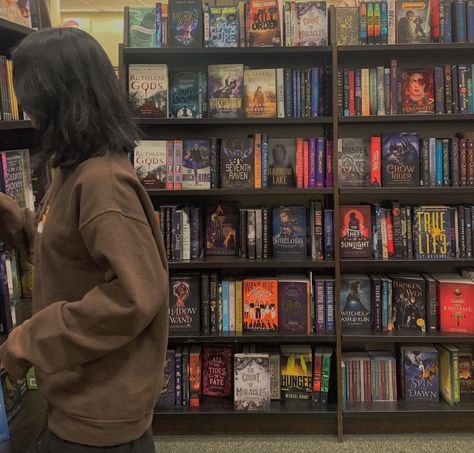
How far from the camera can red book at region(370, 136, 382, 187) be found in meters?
2.66

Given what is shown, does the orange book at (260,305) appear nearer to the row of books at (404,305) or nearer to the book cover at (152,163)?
the row of books at (404,305)

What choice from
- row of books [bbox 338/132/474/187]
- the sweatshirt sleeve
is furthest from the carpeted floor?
the sweatshirt sleeve

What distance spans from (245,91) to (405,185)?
34.4 inches

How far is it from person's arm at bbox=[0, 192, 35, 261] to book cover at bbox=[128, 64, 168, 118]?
1.39m

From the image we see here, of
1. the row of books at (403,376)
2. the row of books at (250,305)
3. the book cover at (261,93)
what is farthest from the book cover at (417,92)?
the row of books at (403,376)

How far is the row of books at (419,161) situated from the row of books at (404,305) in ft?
1.53

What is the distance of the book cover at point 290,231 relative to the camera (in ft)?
8.87

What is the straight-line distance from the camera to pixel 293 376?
272 centimetres

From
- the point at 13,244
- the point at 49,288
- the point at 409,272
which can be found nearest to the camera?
the point at 49,288

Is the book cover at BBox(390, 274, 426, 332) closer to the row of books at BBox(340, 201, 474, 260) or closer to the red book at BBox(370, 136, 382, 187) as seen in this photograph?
the row of books at BBox(340, 201, 474, 260)

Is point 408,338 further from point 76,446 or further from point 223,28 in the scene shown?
point 76,446

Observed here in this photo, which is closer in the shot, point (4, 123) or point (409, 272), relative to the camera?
point (4, 123)

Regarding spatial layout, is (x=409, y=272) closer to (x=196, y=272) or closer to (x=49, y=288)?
(x=196, y=272)

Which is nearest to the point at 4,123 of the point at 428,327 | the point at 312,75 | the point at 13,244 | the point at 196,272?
the point at 13,244
